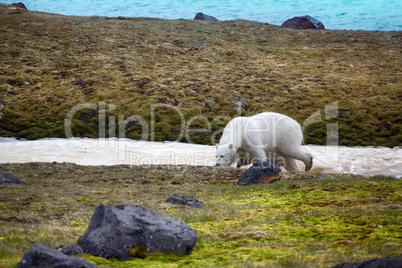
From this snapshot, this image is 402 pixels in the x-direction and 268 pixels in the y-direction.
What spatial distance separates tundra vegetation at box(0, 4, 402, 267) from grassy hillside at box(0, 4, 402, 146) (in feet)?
0.57

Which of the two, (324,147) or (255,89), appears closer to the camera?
(324,147)

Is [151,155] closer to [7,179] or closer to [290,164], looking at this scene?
[290,164]

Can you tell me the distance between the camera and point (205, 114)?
3053cm

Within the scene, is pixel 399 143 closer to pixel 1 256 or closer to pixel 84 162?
pixel 84 162

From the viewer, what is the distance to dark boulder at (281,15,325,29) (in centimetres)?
6251

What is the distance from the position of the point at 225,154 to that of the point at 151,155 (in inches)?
267

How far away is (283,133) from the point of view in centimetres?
1573

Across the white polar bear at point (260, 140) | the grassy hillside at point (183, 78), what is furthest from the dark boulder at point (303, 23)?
the white polar bear at point (260, 140)

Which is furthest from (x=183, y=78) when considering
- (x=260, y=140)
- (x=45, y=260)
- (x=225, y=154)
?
(x=45, y=260)

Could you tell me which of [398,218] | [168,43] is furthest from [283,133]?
[168,43]

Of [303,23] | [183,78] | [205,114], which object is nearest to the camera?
[205,114]

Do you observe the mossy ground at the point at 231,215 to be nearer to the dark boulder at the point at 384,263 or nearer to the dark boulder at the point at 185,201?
the dark boulder at the point at 185,201

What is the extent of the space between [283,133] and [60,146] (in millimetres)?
13625

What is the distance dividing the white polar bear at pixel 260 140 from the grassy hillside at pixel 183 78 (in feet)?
34.6
